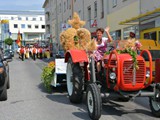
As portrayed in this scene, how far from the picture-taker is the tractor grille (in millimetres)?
5758

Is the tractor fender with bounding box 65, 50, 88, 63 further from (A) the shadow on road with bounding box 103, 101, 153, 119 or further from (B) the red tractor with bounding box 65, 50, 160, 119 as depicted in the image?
(A) the shadow on road with bounding box 103, 101, 153, 119

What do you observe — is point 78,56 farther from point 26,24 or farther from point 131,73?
point 26,24

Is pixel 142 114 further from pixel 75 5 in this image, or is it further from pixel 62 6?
pixel 62 6

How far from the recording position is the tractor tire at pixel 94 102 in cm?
572

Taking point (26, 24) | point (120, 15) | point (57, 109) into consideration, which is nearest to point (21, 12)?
point (26, 24)

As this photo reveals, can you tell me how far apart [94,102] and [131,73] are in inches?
34.5

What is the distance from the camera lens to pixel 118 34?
22062 mm

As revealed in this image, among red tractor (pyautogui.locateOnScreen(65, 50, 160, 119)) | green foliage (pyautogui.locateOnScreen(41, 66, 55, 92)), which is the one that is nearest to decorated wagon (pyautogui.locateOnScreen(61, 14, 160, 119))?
red tractor (pyautogui.locateOnScreen(65, 50, 160, 119))

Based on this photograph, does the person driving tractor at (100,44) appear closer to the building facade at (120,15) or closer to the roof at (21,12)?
the building facade at (120,15)

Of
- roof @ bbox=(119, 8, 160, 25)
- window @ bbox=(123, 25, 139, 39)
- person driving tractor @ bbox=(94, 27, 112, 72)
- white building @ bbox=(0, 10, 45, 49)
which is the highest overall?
white building @ bbox=(0, 10, 45, 49)

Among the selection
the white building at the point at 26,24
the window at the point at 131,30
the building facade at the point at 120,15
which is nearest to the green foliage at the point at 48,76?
the building facade at the point at 120,15

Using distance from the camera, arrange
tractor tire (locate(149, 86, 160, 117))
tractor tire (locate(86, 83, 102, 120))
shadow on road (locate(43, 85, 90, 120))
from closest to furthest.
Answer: tractor tire (locate(86, 83, 102, 120)) → tractor tire (locate(149, 86, 160, 117)) → shadow on road (locate(43, 85, 90, 120))

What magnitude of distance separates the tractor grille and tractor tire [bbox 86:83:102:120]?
574mm

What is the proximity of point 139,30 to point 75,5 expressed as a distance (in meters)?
20.0
